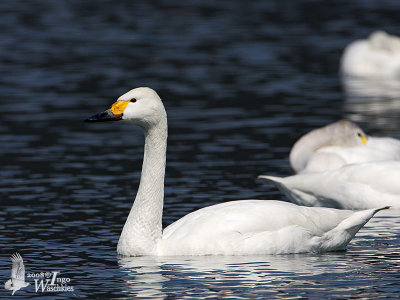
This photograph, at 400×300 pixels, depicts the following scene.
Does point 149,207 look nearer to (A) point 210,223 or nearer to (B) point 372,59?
(A) point 210,223

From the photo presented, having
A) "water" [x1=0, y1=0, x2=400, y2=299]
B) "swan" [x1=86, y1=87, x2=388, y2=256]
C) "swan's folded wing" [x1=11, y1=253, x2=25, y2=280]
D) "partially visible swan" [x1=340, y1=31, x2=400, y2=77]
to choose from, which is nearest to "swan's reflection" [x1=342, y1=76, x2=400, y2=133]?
"water" [x1=0, y1=0, x2=400, y2=299]

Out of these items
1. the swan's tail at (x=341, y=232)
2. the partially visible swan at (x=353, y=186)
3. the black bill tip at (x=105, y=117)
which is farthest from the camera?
the partially visible swan at (x=353, y=186)

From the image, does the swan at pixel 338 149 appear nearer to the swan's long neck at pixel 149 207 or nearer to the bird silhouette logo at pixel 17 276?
the swan's long neck at pixel 149 207

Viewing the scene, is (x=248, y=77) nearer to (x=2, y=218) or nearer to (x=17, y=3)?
(x=2, y=218)

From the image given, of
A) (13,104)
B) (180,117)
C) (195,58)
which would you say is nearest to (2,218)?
(180,117)

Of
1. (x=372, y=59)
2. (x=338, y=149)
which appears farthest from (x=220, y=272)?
(x=372, y=59)

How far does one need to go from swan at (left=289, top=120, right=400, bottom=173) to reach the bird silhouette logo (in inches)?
204

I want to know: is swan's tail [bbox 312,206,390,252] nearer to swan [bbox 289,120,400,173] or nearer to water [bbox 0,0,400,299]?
water [bbox 0,0,400,299]

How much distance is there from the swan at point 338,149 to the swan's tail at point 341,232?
3.82 m

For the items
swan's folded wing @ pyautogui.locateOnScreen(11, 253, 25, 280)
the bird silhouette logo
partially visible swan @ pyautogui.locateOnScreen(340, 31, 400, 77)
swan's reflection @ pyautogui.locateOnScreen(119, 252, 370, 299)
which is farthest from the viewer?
partially visible swan @ pyautogui.locateOnScreen(340, 31, 400, 77)

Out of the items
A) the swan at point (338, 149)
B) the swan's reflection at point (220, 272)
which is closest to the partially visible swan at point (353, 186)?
the swan at point (338, 149)

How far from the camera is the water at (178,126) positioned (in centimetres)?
949

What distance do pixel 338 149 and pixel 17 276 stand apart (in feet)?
21.5

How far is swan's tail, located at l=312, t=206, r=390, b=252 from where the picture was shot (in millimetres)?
10234
